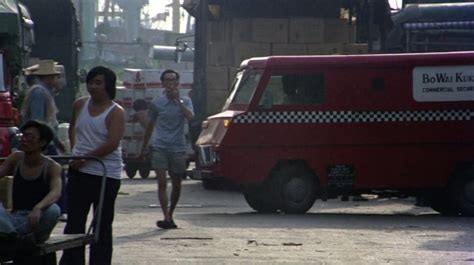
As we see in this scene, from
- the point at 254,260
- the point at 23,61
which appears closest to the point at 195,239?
the point at 254,260

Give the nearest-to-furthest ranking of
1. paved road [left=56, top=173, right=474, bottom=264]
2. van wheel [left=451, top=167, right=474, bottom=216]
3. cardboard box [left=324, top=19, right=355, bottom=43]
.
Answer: paved road [left=56, top=173, right=474, bottom=264]
van wheel [left=451, top=167, right=474, bottom=216]
cardboard box [left=324, top=19, right=355, bottom=43]

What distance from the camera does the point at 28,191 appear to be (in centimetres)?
938

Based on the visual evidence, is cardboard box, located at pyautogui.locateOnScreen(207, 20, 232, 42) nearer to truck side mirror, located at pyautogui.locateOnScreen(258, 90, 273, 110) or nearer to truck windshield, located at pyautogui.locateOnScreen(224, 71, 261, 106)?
truck windshield, located at pyautogui.locateOnScreen(224, 71, 261, 106)

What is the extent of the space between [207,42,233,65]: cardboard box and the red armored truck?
18.8ft

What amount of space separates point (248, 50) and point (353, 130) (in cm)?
621

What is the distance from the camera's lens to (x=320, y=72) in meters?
18.8

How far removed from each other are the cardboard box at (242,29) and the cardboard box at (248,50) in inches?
4.7

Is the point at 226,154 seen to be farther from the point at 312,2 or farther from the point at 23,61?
the point at 312,2

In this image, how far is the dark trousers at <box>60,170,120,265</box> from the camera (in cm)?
1048

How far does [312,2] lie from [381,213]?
21.3ft

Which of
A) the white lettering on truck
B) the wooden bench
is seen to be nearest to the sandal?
the white lettering on truck

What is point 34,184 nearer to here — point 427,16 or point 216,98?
point 216,98

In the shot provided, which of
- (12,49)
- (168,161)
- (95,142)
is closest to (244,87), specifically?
(168,161)

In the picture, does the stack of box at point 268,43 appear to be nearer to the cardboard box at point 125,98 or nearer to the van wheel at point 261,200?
the van wheel at point 261,200
